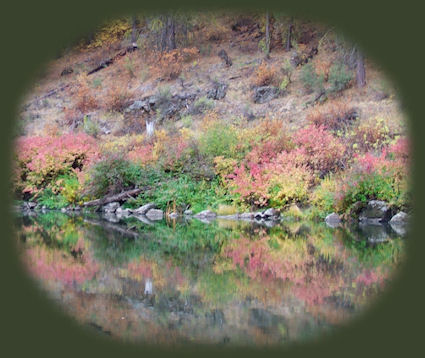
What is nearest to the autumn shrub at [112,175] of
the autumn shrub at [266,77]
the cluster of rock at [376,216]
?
the cluster of rock at [376,216]

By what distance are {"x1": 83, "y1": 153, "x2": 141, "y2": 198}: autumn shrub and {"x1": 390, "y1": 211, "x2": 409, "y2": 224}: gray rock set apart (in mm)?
9934

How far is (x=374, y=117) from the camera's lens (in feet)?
71.3

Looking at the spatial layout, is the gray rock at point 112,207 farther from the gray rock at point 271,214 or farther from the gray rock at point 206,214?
the gray rock at point 271,214

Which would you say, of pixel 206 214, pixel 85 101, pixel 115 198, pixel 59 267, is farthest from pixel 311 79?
pixel 59 267

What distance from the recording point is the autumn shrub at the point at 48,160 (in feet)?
74.4

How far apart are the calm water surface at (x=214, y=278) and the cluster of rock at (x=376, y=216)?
1.70 metres

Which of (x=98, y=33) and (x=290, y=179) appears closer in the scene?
(x=290, y=179)

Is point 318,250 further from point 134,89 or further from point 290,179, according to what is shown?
point 134,89

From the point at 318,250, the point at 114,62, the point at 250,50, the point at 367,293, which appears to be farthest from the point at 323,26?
the point at 367,293

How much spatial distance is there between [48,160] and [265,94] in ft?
40.0

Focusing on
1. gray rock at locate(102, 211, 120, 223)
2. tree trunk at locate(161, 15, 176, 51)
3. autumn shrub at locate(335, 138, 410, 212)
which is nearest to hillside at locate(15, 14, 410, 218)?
autumn shrub at locate(335, 138, 410, 212)

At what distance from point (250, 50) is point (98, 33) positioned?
44.5 feet

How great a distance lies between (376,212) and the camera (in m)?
15.7

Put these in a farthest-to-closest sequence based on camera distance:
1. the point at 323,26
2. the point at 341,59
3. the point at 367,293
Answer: the point at 323,26 → the point at 341,59 → the point at 367,293
